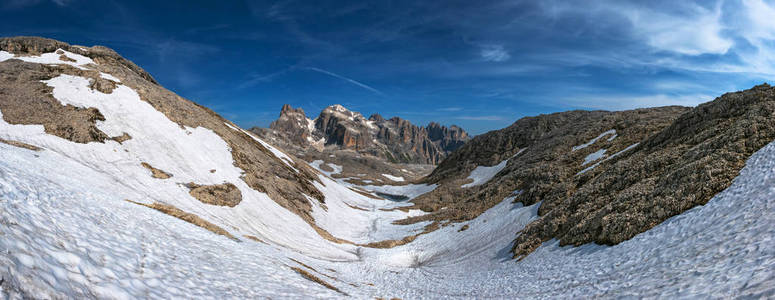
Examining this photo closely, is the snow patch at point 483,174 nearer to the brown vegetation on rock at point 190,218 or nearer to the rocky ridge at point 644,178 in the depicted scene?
the rocky ridge at point 644,178

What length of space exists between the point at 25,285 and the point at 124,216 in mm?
10145

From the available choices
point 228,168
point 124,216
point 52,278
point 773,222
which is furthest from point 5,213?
point 228,168

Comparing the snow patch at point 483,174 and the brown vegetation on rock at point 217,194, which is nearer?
the brown vegetation on rock at point 217,194

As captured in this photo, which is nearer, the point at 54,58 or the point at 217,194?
the point at 217,194

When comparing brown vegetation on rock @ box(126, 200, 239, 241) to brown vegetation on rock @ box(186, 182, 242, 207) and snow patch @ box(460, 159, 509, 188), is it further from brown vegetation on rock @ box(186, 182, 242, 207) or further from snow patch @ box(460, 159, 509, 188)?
snow patch @ box(460, 159, 509, 188)

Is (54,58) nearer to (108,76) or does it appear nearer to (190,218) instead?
(108,76)

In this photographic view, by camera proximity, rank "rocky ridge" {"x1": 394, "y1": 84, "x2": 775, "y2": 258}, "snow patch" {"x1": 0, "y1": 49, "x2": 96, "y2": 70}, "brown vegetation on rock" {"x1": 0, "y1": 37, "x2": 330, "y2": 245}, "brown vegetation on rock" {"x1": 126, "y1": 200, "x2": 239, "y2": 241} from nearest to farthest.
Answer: "rocky ridge" {"x1": 394, "y1": 84, "x2": 775, "y2": 258}, "brown vegetation on rock" {"x1": 126, "y1": 200, "x2": 239, "y2": 241}, "brown vegetation on rock" {"x1": 0, "y1": 37, "x2": 330, "y2": 245}, "snow patch" {"x1": 0, "y1": 49, "x2": 96, "y2": 70}

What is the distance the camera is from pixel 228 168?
34.1 m

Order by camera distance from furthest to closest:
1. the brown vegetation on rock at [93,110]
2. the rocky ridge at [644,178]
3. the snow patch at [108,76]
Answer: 1. the snow patch at [108,76]
2. the brown vegetation on rock at [93,110]
3. the rocky ridge at [644,178]

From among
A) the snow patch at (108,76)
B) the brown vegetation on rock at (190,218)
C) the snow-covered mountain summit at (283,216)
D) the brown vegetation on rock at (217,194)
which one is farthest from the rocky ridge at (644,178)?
the snow patch at (108,76)

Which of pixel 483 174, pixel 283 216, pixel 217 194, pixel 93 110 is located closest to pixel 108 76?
pixel 93 110

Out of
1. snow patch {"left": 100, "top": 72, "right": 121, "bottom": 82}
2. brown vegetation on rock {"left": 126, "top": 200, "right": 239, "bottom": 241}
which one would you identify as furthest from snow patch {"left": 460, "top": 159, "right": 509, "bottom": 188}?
snow patch {"left": 100, "top": 72, "right": 121, "bottom": 82}

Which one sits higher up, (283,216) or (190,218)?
(190,218)

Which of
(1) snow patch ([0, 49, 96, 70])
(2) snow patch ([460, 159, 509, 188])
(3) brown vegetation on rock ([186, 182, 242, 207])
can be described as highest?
(1) snow patch ([0, 49, 96, 70])
